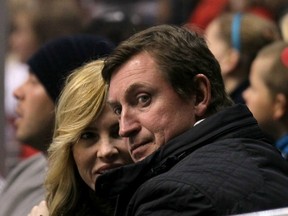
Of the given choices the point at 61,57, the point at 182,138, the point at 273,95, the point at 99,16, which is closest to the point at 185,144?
the point at 182,138

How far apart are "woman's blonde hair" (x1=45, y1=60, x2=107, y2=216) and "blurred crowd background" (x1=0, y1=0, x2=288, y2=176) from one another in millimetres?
3203

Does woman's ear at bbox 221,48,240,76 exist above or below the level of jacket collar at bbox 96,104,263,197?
below

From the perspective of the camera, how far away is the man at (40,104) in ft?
19.4

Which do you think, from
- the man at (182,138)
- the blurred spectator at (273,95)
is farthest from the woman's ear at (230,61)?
the man at (182,138)

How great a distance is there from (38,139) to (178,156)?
2.36 meters

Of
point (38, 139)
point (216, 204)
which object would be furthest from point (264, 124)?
point (216, 204)

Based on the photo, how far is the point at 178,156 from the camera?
405 cm

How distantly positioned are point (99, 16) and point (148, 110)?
4641mm

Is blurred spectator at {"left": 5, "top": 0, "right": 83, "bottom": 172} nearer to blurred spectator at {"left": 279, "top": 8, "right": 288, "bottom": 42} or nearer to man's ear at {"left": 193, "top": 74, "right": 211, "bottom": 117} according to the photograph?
blurred spectator at {"left": 279, "top": 8, "right": 288, "bottom": 42}

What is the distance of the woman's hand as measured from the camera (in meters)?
5.18

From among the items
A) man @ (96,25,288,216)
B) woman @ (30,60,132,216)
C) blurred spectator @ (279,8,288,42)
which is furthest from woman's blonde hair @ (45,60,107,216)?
blurred spectator @ (279,8,288,42)

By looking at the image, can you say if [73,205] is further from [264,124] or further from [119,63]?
[264,124]

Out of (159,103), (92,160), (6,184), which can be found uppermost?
(159,103)

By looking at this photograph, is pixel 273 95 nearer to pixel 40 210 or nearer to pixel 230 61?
pixel 230 61
